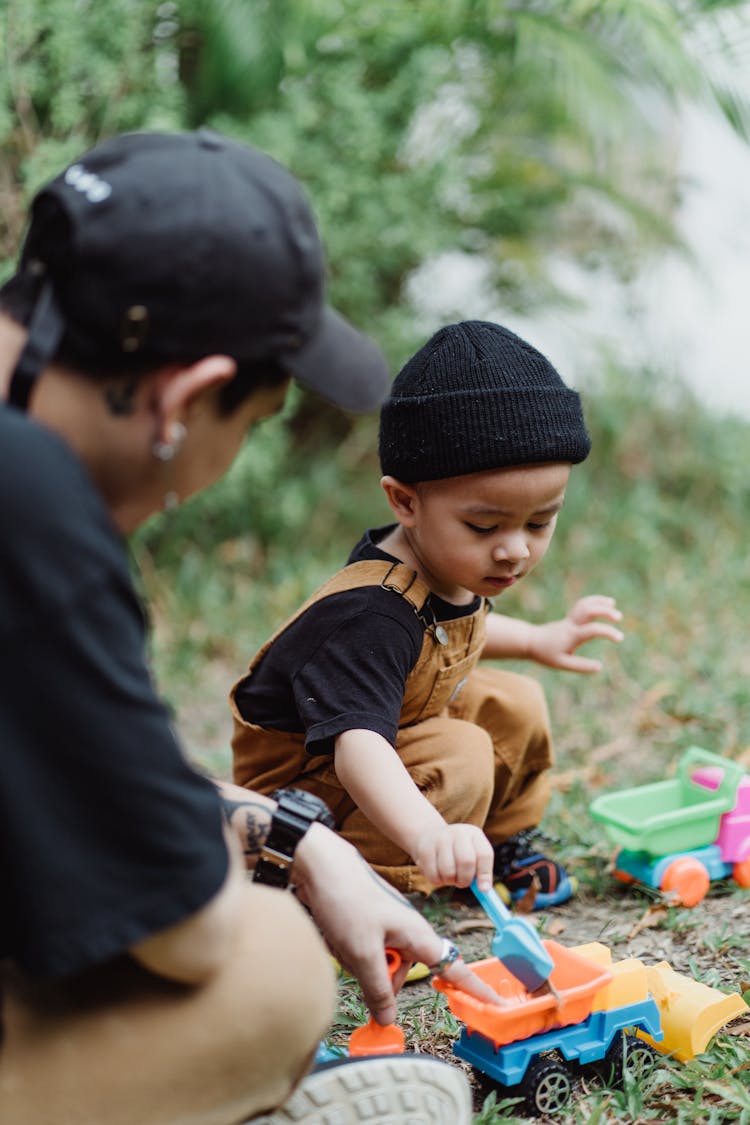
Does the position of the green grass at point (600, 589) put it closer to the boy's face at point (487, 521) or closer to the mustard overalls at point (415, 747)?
the mustard overalls at point (415, 747)

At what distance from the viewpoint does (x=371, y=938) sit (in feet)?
5.61

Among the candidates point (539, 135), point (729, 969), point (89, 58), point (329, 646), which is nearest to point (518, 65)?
point (539, 135)

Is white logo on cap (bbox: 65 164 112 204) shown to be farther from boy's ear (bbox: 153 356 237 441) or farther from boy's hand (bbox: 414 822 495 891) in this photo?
boy's hand (bbox: 414 822 495 891)

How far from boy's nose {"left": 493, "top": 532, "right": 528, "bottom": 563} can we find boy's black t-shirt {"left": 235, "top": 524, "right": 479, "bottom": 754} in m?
0.20

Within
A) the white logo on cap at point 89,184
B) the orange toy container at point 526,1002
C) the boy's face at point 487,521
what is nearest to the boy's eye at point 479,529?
the boy's face at point 487,521

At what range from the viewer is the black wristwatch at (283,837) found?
1770 millimetres

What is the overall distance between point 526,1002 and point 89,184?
1289 millimetres

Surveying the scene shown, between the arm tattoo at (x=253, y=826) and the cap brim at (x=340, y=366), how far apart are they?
2.16 feet

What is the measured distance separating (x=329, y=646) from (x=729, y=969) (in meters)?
0.96

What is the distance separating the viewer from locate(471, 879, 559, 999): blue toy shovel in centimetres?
187

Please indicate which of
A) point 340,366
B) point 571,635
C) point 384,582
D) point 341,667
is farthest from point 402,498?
point 340,366

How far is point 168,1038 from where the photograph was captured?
144 cm

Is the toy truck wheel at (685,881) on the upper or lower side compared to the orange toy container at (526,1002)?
lower

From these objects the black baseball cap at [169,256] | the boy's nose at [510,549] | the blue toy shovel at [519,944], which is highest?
the black baseball cap at [169,256]
